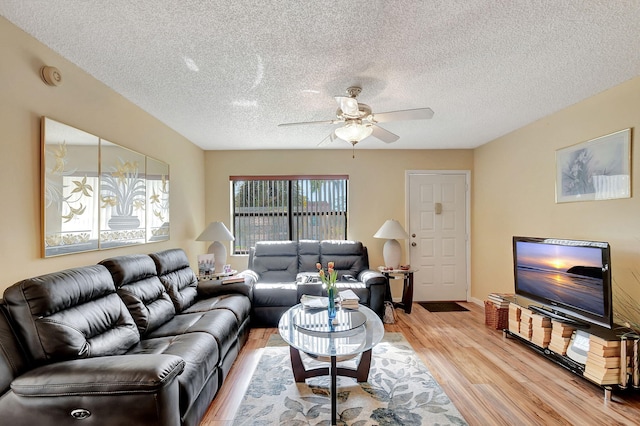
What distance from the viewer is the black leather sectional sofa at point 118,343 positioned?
1371mm

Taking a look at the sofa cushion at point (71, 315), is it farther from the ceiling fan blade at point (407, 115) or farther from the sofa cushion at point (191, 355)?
the ceiling fan blade at point (407, 115)

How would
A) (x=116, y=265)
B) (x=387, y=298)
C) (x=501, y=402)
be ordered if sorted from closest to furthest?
(x=501, y=402) → (x=116, y=265) → (x=387, y=298)

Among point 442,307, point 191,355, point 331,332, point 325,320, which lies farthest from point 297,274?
point 191,355

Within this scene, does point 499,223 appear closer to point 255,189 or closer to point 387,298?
point 387,298

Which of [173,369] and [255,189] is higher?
[255,189]

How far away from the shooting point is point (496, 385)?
2381mm

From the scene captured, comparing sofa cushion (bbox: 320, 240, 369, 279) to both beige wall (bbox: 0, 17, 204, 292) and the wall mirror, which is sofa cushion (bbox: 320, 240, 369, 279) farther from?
beige wall (bbox: 0, 17, 204, 292)

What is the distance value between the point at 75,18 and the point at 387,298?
3961 millimetres

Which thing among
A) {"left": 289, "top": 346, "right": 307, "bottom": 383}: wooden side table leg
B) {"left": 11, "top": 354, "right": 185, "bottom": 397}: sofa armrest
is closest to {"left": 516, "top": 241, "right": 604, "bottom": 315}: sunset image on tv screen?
{"left": 289, "top": 346, "right": 307, "bottom": 383}: wooden side table leg

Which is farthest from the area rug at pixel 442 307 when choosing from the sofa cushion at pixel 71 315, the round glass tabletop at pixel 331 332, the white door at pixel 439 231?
the sofa cushion at pixel 71 315

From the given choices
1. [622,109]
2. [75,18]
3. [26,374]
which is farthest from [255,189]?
[622,109]

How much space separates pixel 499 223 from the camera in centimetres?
416

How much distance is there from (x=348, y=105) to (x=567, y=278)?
7.89ft

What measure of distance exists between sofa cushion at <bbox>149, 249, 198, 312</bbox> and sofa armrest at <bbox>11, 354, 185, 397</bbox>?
4.56 ft
